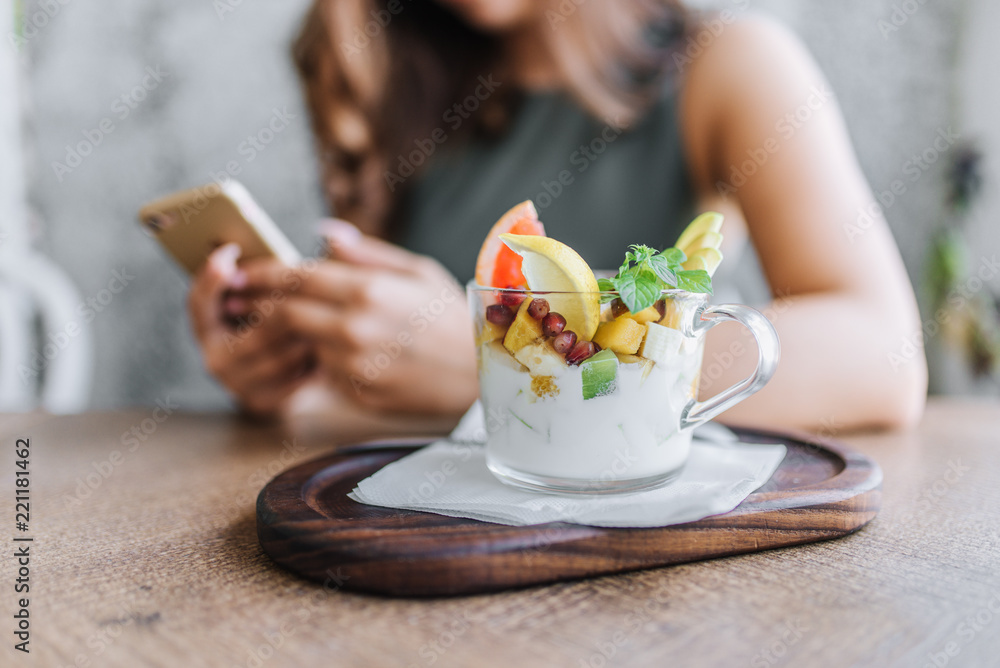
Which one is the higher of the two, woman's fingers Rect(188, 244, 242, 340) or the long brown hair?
the long brown hair

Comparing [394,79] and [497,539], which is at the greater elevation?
[394,79]

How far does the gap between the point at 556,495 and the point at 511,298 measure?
0.56 feet

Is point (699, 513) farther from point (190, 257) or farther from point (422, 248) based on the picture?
point (422, 248)

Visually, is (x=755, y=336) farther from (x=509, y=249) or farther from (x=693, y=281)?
(x=509, y=249)

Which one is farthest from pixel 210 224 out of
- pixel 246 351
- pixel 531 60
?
pixel 531 60

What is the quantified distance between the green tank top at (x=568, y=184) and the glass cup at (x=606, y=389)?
0.95 metres

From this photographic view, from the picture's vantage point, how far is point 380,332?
40.8 inches

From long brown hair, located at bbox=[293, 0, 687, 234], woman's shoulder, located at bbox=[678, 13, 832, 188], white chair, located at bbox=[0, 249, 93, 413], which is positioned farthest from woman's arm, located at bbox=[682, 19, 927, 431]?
white chair, located at bbox=[0, 249, 93, 413]

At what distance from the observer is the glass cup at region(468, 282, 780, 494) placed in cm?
53

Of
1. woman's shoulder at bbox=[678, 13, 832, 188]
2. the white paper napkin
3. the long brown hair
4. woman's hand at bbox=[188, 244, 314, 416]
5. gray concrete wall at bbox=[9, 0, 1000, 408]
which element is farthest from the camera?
gray concrete wall at bbox=[9, 0, 1000, 408]

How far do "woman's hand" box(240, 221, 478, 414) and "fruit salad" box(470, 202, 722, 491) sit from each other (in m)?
0.46

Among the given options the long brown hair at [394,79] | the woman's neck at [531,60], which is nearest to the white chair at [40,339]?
the long brown hair at [394,79]

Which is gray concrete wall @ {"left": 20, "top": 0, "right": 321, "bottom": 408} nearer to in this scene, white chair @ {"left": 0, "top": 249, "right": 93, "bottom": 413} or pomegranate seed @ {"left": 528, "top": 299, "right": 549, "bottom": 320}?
white chair @ {"left": 0, "top": 249, "right": 93, "bottom": 413}

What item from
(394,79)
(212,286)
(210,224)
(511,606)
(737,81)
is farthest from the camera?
(394,79)
